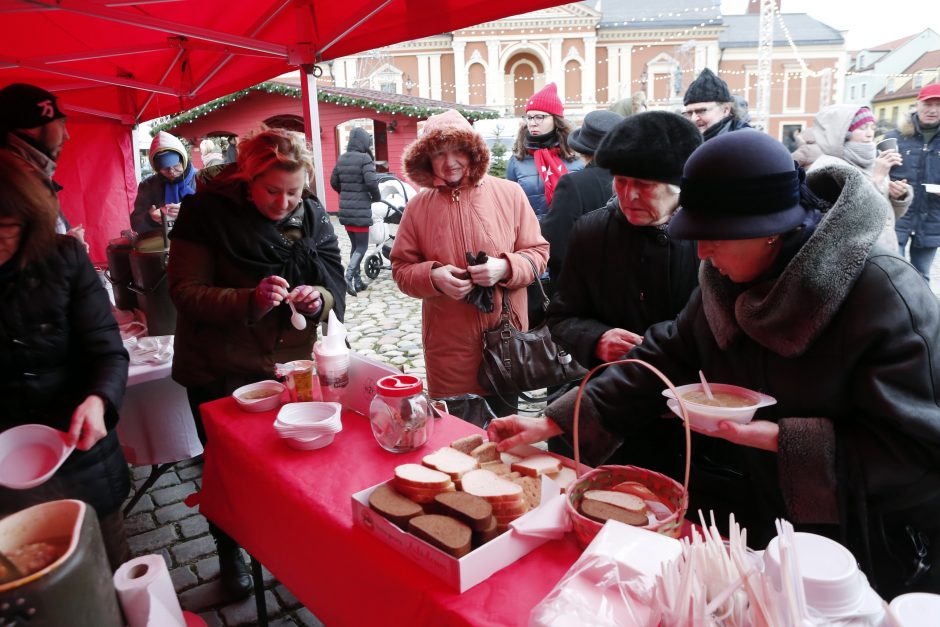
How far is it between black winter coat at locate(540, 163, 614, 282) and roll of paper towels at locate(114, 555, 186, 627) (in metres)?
2.61

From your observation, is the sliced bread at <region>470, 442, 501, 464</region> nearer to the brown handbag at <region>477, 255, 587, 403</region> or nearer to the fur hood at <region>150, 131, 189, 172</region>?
the brown handbag at <region>477, 255, 587, 403</region>

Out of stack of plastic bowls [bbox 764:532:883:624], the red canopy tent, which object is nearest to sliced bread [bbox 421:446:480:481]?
stack of plastic bowls [bbox 764:532:883:624]

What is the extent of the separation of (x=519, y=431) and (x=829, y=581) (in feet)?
3.00

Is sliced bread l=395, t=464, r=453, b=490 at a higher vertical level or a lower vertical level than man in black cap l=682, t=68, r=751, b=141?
lower

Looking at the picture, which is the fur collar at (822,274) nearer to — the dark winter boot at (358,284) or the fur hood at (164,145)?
the fur hood at (164,145)

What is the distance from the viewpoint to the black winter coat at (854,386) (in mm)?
1263

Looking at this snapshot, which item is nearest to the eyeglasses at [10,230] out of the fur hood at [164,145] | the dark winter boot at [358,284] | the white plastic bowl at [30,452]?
the white plastic bowl at [30,452]

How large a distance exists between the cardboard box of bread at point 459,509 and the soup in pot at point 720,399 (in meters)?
0.37

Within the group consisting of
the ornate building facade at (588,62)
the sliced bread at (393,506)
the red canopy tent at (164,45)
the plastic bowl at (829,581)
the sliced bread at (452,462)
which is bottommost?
the sliced bread at (393,506)

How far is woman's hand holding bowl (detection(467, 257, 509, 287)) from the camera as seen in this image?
288 centimetres

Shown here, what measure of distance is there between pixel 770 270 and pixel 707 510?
72cm

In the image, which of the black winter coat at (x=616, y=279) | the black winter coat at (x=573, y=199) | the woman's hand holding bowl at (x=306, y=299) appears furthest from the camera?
the black winter coat at (x=573, y=199)

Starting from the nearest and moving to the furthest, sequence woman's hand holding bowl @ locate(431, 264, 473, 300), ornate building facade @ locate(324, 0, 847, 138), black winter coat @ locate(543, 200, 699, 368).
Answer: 1. black winter coat @ locate(543, 200, 699, 368)
2. woman's hand holding bowl @ locate(431, 264, 473, 300)
3. ornate building facade @ locate(324, 0, 847, 138)

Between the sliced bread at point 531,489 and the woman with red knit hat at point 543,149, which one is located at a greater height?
the woman with red knit hat at point 543,149
